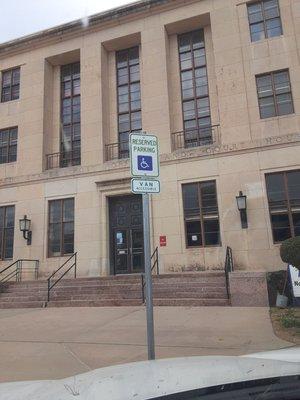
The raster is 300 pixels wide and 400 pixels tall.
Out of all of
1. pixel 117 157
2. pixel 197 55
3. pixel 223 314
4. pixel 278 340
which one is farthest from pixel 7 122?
pixel 278 340

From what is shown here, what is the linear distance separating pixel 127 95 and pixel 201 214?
25.3 feet

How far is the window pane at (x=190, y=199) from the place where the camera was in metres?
18.1

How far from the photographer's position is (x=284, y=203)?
55.2 ft

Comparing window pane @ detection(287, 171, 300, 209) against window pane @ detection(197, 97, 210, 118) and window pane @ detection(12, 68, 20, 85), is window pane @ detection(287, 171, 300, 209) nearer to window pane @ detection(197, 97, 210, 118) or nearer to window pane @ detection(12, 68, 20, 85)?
window pane @ detection(197, 97, 210, 118)

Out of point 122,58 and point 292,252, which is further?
point 122,58

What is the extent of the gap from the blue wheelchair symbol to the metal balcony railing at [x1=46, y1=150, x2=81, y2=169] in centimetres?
1660

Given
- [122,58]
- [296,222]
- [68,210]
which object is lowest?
[296,222]

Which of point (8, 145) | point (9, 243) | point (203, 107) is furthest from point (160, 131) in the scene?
point (9, 243)

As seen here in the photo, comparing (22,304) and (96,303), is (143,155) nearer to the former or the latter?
(96,303)

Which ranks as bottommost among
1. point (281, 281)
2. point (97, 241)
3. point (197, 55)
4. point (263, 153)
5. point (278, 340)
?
point (278, 340)

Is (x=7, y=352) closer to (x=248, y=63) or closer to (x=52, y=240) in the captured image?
(x=52, y=240)

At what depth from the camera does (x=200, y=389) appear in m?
1.71

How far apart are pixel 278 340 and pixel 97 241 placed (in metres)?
12.5

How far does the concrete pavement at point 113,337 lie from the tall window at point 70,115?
10.6m
